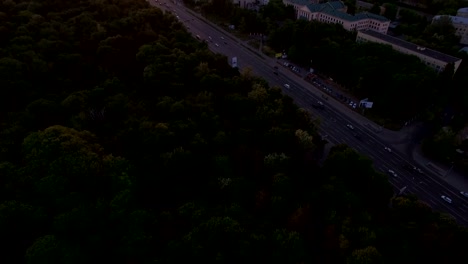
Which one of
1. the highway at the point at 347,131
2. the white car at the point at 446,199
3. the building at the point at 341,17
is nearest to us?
the white car at the point at 446,199

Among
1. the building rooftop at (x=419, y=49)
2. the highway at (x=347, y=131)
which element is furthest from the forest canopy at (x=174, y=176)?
the building rooftop at (x=419, y=49)

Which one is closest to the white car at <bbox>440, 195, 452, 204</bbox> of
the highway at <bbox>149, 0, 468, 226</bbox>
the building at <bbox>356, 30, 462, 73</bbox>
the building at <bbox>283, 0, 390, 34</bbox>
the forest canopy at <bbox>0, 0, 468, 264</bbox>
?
the highway at <bbox>149, 0, 468, 226</bbox>

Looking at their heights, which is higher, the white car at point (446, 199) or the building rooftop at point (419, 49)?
the building rooftop at point (419, 49)

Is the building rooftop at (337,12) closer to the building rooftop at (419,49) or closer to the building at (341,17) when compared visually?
the building at (341,17)

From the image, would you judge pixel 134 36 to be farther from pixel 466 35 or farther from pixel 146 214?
pixel 466 35

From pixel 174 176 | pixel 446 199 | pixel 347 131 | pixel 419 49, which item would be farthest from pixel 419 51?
pixel 174 176

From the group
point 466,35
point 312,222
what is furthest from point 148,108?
point 466,35

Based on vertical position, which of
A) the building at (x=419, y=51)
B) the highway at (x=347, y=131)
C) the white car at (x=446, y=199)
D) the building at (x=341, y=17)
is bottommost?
the white car at (x=446, y=199)

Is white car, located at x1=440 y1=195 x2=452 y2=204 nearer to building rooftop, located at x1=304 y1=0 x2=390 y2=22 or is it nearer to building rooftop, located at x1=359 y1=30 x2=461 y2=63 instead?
building rooftop, located at x1=359 y1=30 x2=461 y2=63
